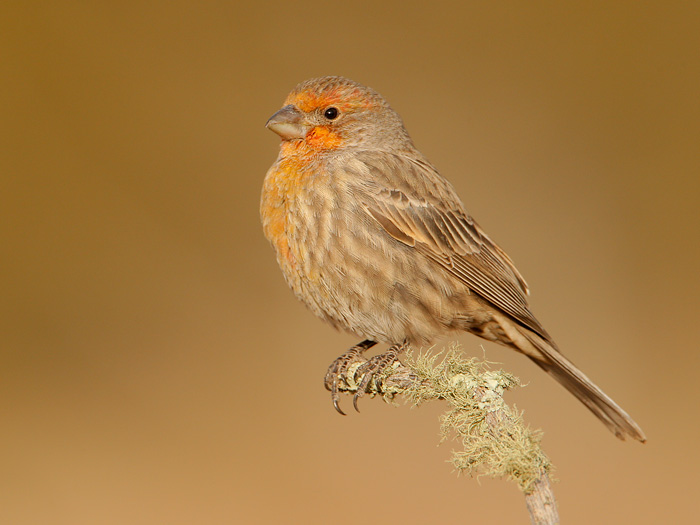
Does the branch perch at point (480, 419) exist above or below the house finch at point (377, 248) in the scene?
below

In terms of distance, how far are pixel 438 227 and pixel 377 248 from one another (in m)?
0.37

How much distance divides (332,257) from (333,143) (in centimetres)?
66

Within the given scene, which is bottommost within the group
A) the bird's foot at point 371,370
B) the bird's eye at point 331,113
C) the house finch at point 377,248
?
the bird's foot at point 371,370

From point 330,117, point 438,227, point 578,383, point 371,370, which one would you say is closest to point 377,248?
point 438,227

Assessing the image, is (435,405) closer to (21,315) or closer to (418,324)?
(418,324)

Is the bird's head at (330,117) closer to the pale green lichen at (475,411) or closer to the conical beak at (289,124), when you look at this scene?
the conical beak at (289,124)

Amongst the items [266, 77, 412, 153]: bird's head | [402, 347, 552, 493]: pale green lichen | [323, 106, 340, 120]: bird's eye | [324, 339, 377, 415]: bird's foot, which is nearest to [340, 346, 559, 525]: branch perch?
[402, 347, 552, 493]: pale green lichen

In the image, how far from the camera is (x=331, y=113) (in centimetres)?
336

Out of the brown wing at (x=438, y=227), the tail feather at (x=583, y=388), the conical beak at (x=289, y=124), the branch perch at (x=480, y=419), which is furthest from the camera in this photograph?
the conical beak at (x=289, y=124)

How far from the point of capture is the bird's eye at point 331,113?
335 centimetres

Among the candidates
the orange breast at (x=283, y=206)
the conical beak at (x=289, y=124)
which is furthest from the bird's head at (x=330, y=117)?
the orange breast at (x=283, y=206)

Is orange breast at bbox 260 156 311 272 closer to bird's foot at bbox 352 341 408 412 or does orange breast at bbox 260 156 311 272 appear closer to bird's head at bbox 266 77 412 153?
bird's head at bbox 266 77 412 153

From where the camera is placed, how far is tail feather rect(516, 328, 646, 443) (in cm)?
271

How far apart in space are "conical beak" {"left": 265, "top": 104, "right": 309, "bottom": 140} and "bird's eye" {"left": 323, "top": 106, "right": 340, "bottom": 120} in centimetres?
11
